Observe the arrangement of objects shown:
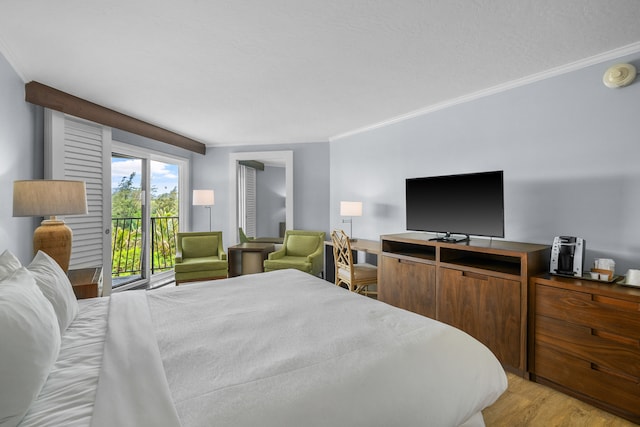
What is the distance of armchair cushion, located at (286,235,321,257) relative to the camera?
482 cm

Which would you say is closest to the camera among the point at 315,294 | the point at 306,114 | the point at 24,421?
the point at 24,421

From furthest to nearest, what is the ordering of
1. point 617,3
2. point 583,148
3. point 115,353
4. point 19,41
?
point 583,148 < point 19,41 < point 617,3 < point 115,353

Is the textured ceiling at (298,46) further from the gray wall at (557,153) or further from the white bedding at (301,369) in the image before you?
the white bedding at (301,369)

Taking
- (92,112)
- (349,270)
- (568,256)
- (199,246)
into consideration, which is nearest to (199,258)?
(199,246)

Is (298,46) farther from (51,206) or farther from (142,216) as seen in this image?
(142,216)

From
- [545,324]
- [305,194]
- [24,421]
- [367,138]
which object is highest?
[367,138]

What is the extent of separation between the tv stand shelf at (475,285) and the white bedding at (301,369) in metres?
1.11

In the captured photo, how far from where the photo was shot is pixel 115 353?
3.86 feet

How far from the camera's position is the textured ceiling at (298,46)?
70.1 inches

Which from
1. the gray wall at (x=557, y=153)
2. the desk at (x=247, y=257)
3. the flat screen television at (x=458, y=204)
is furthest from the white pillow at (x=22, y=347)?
the desk at (x=247, y=257)

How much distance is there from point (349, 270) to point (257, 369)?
8.31 feet

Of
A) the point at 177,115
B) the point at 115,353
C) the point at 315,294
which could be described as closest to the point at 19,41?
the point at 177,115

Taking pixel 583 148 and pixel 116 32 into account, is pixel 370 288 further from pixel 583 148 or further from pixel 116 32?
pixel 116 32

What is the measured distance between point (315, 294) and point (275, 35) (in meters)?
1.75
